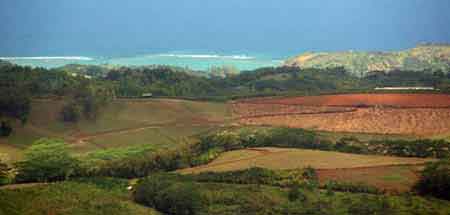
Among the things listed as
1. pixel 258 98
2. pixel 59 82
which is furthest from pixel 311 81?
pixel 59 82

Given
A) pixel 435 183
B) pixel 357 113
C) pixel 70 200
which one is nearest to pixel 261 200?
pixel 435 183

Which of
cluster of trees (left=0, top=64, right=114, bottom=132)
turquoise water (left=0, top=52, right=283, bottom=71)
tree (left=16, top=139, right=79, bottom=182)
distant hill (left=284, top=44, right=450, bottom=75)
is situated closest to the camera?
tree (left=16, top=139, right=79, bottom=182)

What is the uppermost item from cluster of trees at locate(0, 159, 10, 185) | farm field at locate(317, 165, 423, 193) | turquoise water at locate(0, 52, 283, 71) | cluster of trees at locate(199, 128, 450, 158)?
turquoise water at locate(0, 52, 283, 71)

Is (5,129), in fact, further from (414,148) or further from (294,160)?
(414,148)

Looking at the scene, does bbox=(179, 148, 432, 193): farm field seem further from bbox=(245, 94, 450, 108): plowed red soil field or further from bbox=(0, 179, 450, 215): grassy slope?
bbox=(245, 94, 450, 108): plowed red soil field

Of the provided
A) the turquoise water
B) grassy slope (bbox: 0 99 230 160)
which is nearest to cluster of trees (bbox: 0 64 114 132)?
grassy slope (bbox: 0 99 230 160)

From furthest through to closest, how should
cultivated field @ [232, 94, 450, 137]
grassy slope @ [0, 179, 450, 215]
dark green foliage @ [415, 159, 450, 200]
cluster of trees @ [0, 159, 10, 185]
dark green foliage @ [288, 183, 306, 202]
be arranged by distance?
cultivated field @ [232, 94, 450, 137] < cluster of trees @ [0, 159, 10, 185] < dark green foliage @ [415, 159, 450, 200] < dark green foliage @ [288, 183, 306, 202] < grassy slope @ [0, 179, 450, 215]

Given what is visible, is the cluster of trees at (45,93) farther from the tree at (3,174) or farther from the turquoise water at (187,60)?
the turquoise water at (187,60)

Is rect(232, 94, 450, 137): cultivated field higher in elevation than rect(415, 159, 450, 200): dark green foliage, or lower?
higher
